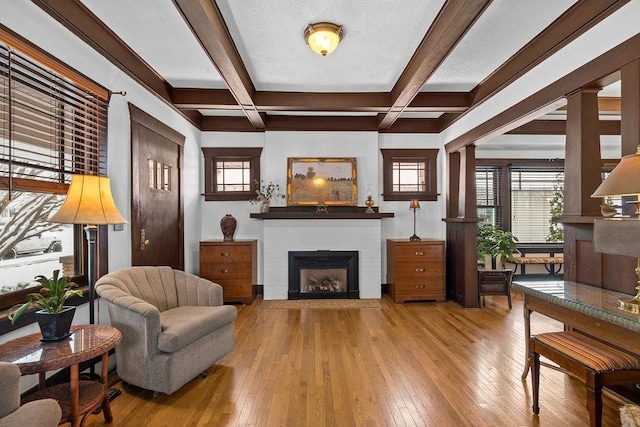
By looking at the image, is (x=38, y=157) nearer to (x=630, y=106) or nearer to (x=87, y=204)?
(x=87, y=204)

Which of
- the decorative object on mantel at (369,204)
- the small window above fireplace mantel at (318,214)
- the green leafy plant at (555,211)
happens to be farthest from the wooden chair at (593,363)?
the green leafy plant at (555,211)

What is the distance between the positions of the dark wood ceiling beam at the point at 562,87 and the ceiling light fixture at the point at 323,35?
188 centimetres

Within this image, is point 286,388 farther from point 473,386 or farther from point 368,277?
point 368,277

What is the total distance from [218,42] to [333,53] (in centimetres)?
113

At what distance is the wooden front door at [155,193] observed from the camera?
348 centimetres

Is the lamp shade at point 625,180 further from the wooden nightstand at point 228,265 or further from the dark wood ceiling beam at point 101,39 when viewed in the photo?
the wooden nightstand at point 228,265

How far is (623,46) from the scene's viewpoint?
226cm

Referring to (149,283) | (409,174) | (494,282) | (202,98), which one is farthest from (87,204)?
(494,282)

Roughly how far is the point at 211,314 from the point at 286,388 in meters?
0.83

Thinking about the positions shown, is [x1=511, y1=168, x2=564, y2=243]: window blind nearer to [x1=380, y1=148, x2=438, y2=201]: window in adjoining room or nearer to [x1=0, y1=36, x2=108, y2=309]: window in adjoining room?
[x1=380, y1=148, x2=438, y2=201]: window in adjoining room

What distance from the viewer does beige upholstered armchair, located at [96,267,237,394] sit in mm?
2379

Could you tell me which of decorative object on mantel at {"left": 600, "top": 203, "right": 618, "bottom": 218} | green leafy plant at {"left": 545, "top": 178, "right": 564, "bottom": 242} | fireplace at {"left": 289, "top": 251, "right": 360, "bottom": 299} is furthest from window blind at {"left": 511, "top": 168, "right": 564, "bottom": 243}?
decorative object on mantel at {"left": 600, "top": 203, "right": 618, "bottom": 218}

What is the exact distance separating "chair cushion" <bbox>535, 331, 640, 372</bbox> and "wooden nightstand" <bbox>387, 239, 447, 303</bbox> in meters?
2.74

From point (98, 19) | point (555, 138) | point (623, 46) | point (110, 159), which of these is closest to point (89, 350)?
point (110, 159)
